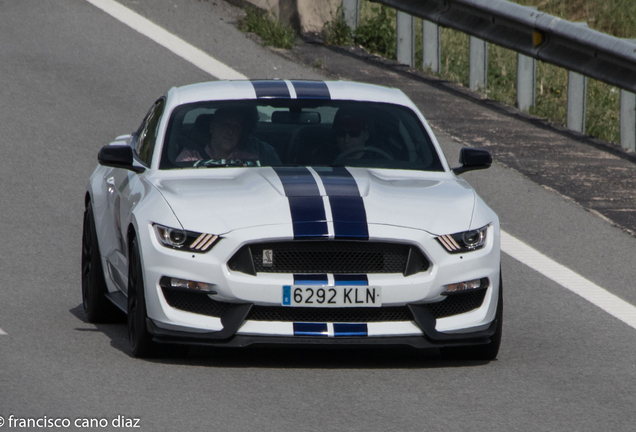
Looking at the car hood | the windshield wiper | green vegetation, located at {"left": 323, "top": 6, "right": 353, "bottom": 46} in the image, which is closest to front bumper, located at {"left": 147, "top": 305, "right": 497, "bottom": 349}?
the car hood

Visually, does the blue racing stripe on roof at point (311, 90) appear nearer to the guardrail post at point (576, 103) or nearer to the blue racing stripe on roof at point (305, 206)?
the blue racing stripe on roof at point (305, 206)

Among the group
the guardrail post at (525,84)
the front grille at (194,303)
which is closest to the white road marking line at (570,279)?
the front grille at (194,303)

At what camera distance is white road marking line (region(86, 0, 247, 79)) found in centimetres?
1463

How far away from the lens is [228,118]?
7938 mm

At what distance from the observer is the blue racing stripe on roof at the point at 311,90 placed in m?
8.23

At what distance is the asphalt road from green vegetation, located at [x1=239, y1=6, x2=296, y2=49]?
9.39ft

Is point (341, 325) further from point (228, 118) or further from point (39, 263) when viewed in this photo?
point (39, 263)

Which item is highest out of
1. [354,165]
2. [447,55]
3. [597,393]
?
[354,165]

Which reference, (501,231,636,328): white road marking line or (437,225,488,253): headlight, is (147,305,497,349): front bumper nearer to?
(437,225,488,253): headlight

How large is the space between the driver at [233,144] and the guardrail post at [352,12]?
938 cm

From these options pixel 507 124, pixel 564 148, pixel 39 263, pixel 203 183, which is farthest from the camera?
pixel 507 124

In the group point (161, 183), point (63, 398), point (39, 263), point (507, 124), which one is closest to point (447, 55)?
point (507, 124)

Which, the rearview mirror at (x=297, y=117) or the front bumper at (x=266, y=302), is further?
the rearview mirror at (x=297, y=117)

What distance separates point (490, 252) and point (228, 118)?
1853mm
